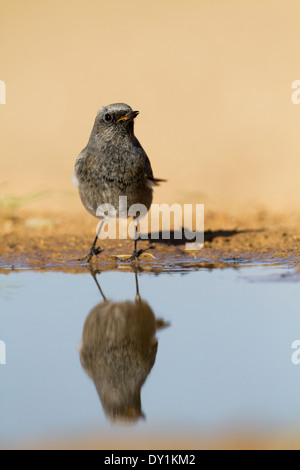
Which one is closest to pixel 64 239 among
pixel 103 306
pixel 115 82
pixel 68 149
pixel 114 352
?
pixel 103 306

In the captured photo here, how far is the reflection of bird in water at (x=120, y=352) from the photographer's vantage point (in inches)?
150

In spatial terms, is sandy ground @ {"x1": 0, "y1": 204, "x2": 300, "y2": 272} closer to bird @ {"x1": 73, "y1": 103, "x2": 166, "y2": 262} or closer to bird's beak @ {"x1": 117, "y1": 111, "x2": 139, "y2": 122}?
bird @ {"x1": 73, "y1": 103, "x2": 166, "y2": 262}

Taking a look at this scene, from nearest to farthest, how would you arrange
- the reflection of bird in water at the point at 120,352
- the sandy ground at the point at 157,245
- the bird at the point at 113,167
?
the reflection of bird in water at the point at 120,352
the sandy ground at the point at 157,245
the bird at the point at 113,167

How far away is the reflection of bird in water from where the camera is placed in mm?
3799

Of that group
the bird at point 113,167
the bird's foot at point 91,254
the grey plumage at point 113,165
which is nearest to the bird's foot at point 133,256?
the bird at point 113,167

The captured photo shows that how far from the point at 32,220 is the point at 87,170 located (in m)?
2.33

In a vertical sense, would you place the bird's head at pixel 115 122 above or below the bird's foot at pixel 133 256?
above

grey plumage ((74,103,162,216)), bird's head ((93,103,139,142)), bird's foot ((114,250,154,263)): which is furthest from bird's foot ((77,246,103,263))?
bird's head ((93,103,139,142))

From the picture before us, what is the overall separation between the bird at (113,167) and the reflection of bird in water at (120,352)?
1929mm

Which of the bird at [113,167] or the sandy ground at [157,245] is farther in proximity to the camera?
the bird at [113,167]

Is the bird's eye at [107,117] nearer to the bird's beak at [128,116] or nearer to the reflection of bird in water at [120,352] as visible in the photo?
the bird's beak at [128,116]

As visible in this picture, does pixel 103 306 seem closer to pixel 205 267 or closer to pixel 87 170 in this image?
pixel 205 267

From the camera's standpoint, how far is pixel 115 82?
54.9 ft

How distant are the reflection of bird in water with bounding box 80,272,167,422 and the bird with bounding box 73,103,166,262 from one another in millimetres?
1929
